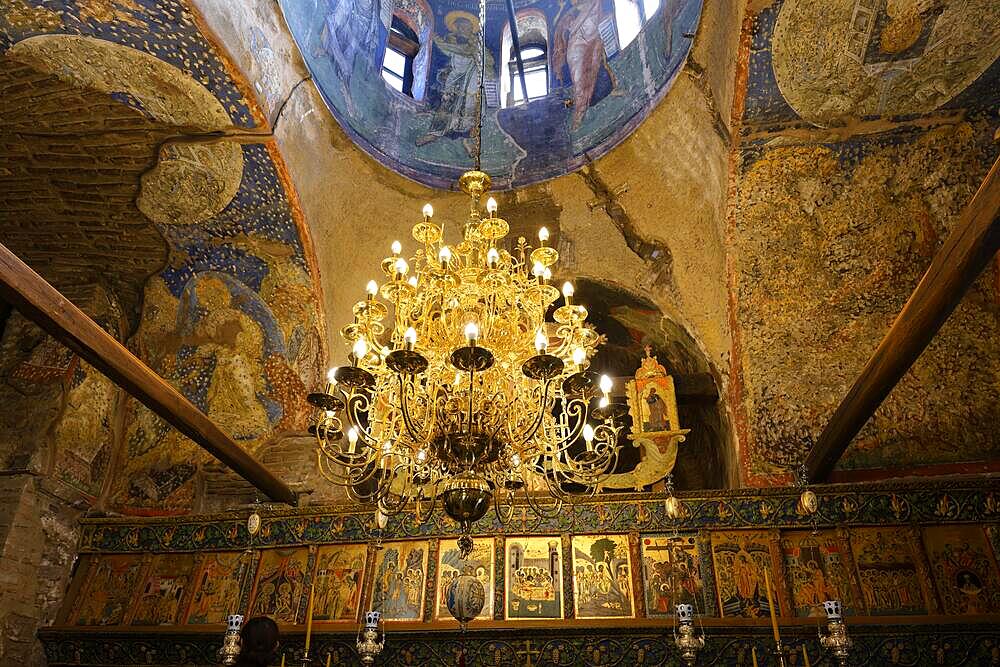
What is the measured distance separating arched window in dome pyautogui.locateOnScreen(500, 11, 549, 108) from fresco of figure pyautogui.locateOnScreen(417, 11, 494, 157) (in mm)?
271

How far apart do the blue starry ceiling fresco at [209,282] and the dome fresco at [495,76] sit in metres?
1.31

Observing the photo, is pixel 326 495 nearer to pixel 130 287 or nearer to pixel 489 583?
pixel 489 583

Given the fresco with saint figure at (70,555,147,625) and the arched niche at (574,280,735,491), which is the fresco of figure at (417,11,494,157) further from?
the fresco with saint figure at (70,555,147,625)

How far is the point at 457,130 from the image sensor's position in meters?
9.18

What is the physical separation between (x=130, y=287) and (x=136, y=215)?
1182 mm

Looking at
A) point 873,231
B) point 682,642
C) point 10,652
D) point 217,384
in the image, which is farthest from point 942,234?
point 10,652

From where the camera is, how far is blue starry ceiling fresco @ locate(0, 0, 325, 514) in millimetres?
6180

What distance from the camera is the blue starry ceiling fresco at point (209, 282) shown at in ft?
20.3

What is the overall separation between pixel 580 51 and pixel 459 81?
1632mm

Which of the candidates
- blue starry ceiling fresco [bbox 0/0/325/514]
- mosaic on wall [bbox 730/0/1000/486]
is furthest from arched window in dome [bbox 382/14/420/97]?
mosaic on wall [bbox 730/0/1000/486]

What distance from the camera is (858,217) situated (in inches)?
271

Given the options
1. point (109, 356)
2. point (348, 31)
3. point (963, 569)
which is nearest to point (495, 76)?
point (348, 31)

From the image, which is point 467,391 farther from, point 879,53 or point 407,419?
point 879,53

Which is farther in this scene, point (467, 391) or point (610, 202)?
point (610, 202)
